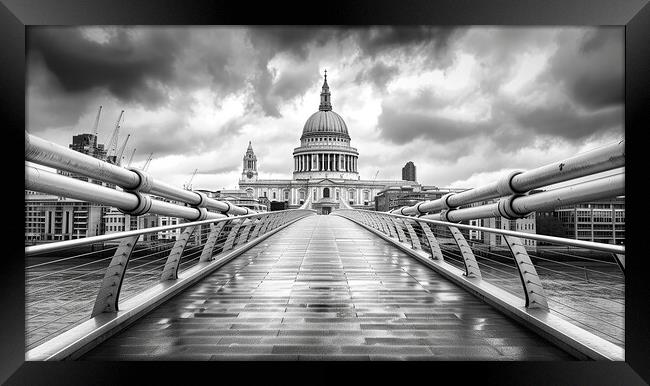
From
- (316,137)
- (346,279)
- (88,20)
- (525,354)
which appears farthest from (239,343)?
(316,137)

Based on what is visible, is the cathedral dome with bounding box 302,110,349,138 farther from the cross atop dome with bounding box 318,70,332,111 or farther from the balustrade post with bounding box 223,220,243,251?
the balustrade post with bounding box 223,220,243,251

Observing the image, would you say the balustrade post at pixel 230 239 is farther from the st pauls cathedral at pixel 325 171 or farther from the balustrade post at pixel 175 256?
the st pauls cathedral at pixel 325 171

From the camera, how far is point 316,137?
14288cm

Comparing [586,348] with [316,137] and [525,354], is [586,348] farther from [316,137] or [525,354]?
[316,137]

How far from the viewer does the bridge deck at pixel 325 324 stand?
379 cm

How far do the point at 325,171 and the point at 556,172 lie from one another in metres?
136

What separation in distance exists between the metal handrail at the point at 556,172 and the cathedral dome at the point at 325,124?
13567 centimetres

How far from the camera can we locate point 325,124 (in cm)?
14450

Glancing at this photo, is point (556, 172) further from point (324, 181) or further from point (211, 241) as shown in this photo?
point (324, 181)

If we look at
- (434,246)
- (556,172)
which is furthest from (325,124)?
(556,172)

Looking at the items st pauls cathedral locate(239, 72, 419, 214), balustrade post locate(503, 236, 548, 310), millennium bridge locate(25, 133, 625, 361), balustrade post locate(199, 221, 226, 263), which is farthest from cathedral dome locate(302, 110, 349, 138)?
balustrade post locate(503, 236, 548, 310)

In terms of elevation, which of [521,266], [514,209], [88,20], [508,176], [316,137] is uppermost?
[316,137]

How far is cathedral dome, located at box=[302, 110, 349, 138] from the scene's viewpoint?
144000 millimetres

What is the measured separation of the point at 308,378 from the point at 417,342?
111 cm
